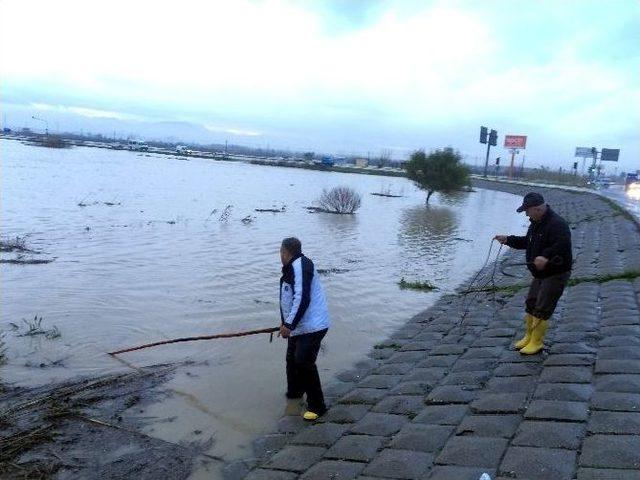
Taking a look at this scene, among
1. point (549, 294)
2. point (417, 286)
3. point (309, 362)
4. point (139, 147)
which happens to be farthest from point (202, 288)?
point (139, 147)

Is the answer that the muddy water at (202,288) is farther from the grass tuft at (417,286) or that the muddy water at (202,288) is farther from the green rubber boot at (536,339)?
Answer: the green rubber boot at (536,339)

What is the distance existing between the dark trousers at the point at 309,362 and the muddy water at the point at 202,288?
558 mm

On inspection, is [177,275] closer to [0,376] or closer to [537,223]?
[0,376]

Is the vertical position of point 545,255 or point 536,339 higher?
point 545,255

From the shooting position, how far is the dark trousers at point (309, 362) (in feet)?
18.6

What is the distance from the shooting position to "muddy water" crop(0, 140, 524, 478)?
688 centimetres

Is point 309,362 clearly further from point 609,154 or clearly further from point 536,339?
point 609,154

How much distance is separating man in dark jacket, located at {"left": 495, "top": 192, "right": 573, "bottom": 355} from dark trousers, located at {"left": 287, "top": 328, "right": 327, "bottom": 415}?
2.44 metres

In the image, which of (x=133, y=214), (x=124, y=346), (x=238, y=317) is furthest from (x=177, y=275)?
(x=133, y=214)

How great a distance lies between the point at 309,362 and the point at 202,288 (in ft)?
22.1

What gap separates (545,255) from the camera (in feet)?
19.4

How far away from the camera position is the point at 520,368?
6.13 m

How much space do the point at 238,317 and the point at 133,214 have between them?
16.1 metres

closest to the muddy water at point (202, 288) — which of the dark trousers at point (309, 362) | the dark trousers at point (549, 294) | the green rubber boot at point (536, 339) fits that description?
the dark trousers at point (309, 362)
